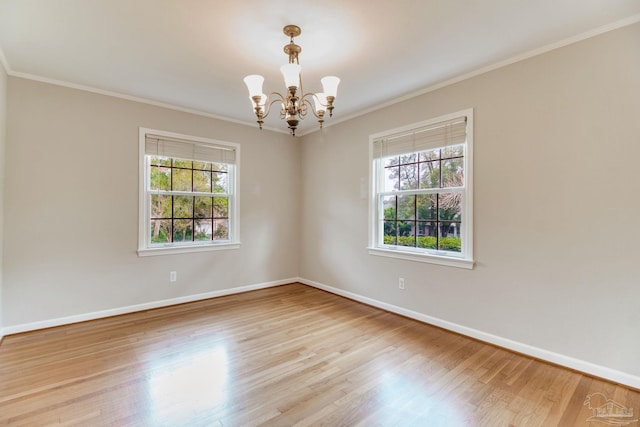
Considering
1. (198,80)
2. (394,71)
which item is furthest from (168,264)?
(394,71)

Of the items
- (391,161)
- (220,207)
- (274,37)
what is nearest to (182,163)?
(220,207)

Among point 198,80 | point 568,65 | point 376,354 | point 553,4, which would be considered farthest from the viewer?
point 198,80

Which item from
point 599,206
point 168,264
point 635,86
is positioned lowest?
point 168,264

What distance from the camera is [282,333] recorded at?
3.00m

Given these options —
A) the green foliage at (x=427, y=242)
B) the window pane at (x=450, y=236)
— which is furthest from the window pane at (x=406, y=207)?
the window pane at (x=450, y=236)

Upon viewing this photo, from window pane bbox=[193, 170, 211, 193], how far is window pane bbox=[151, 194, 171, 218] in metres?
0.39

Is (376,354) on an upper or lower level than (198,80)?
lower

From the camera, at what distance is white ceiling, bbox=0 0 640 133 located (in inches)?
77.3

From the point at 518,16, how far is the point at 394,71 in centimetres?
104

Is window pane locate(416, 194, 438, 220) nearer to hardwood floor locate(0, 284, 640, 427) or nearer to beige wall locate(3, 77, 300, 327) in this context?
hardwood floor locate(0, 284, 640, 427)

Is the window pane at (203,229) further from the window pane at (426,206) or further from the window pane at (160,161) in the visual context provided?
the window pane at (426,206)

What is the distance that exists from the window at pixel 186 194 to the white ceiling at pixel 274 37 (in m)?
0.84

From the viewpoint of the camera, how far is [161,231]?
3828mm

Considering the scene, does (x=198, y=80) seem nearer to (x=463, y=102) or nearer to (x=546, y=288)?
(x=463, y=102)
